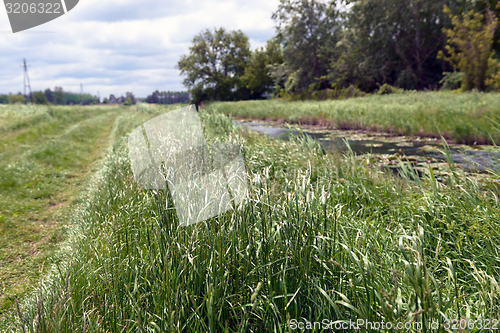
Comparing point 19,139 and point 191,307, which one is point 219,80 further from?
point 191,307

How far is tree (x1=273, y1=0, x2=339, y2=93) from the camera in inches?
1045

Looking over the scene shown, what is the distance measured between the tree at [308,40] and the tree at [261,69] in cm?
947

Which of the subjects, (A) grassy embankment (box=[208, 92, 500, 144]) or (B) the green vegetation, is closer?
(B) the green vegetation

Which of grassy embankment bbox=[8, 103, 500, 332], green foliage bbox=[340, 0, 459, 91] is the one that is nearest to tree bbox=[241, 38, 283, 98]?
green foliage bbox=[340, 0, 459, 91]

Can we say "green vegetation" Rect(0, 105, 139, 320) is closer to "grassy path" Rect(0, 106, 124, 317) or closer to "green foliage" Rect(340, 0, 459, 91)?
"grassy path" Rect(0, 106, 124, 317)

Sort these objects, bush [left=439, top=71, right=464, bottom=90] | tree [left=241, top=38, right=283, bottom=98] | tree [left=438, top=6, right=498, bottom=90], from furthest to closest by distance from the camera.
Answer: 1. tree [left=241, top=38, right=283, bottom=98]
2. bush [left=439, top=71, right=464, bottom=90]
3. tree [left=438, top=6, right=498, bottom=90]

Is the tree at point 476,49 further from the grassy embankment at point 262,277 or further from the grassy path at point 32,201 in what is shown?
the grassy path at point 32,201

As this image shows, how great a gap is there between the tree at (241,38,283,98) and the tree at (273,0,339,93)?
9.47 meters

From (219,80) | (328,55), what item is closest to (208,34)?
(219,80)

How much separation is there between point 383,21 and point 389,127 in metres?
15.6

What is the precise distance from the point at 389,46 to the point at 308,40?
7.95m

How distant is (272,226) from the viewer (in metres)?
1.92

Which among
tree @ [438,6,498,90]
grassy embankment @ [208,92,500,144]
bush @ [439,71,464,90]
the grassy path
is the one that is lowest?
the grassy path

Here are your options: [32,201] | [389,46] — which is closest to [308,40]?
[389,46]
